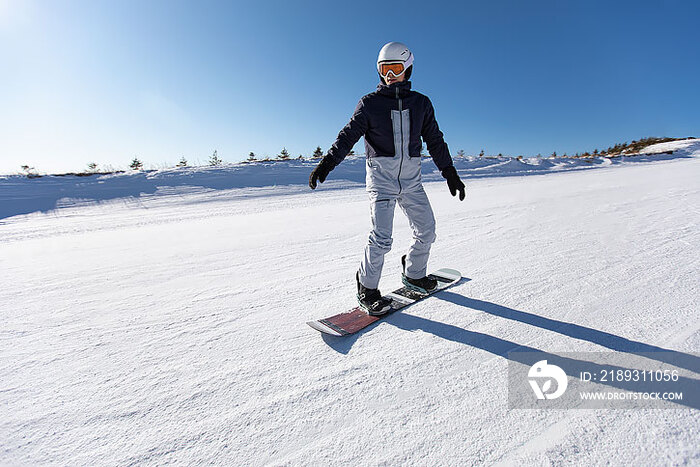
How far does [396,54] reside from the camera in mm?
2160

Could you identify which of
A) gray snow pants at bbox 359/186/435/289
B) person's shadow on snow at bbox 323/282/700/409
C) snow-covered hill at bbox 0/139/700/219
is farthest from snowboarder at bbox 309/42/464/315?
snow-covered hill at bbox 0/139/700/219

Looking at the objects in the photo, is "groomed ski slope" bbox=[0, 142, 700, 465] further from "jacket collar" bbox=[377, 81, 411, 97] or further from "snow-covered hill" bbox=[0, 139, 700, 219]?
"snow-covered hill" bbox=[0, 139, 700, 219]

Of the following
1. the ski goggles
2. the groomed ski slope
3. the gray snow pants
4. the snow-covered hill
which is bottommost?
the groomed ski slope

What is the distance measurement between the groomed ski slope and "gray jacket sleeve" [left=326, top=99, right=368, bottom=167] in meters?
1.06

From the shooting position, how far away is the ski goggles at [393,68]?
216 cm

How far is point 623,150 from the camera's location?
25.9 meters

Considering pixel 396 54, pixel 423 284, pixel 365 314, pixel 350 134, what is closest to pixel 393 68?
pixel 396 54

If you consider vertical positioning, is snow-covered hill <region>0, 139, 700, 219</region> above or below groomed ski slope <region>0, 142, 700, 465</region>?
above

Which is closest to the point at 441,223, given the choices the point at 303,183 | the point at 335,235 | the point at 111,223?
the point at 335,235

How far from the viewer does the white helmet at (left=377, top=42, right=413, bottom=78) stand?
2158 mm

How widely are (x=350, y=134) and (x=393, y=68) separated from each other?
0.58 metres

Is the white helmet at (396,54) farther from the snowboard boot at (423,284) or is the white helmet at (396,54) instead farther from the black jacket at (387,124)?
the snowboard boot at (423,284)

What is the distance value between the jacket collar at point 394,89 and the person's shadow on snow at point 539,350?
1.52 metres

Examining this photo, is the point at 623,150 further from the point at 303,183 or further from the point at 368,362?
the point at 368,362
